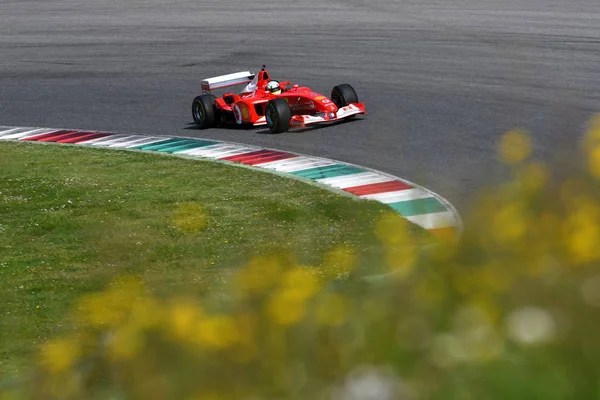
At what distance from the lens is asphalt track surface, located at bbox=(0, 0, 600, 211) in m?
13.6

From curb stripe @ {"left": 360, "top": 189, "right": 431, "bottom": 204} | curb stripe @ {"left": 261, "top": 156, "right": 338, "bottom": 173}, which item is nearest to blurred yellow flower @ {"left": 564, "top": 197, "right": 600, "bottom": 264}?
curb stripe @ {"left": 360, "top": 189, "right": 431, "bottom": 204}

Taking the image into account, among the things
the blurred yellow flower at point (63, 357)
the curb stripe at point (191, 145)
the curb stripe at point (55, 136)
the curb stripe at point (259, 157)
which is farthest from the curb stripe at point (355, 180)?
the blurred yellow flower at point (63, 357)

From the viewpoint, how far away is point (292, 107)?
14.6 meters

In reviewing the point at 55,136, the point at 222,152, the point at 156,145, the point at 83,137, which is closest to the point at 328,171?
the point at 222,152

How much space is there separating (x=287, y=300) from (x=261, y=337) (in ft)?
0.49

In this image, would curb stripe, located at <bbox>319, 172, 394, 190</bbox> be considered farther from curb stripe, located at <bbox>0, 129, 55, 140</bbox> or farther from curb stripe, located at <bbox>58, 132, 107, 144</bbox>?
curb stripe, located at <bbox>0, 129, 55, 140</bbox>

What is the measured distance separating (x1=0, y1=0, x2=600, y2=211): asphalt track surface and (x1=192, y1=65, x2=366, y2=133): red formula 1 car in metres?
0.20

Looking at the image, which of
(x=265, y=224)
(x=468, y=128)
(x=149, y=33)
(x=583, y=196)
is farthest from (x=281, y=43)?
(x=583, y=196)

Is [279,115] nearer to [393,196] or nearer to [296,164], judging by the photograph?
[296,164]

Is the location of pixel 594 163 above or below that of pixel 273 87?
above

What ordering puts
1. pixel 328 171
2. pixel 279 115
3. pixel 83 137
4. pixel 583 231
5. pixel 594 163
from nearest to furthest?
pixel 583 231
pixel 594 163
pixel 328 171
pixel 279 115
pixel 83 137

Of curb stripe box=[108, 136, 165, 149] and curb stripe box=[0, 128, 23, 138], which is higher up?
curb stripe box=[108, 136, 165, 149]

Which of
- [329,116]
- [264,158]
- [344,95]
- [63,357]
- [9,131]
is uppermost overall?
[63,357]

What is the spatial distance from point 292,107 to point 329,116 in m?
0.75
